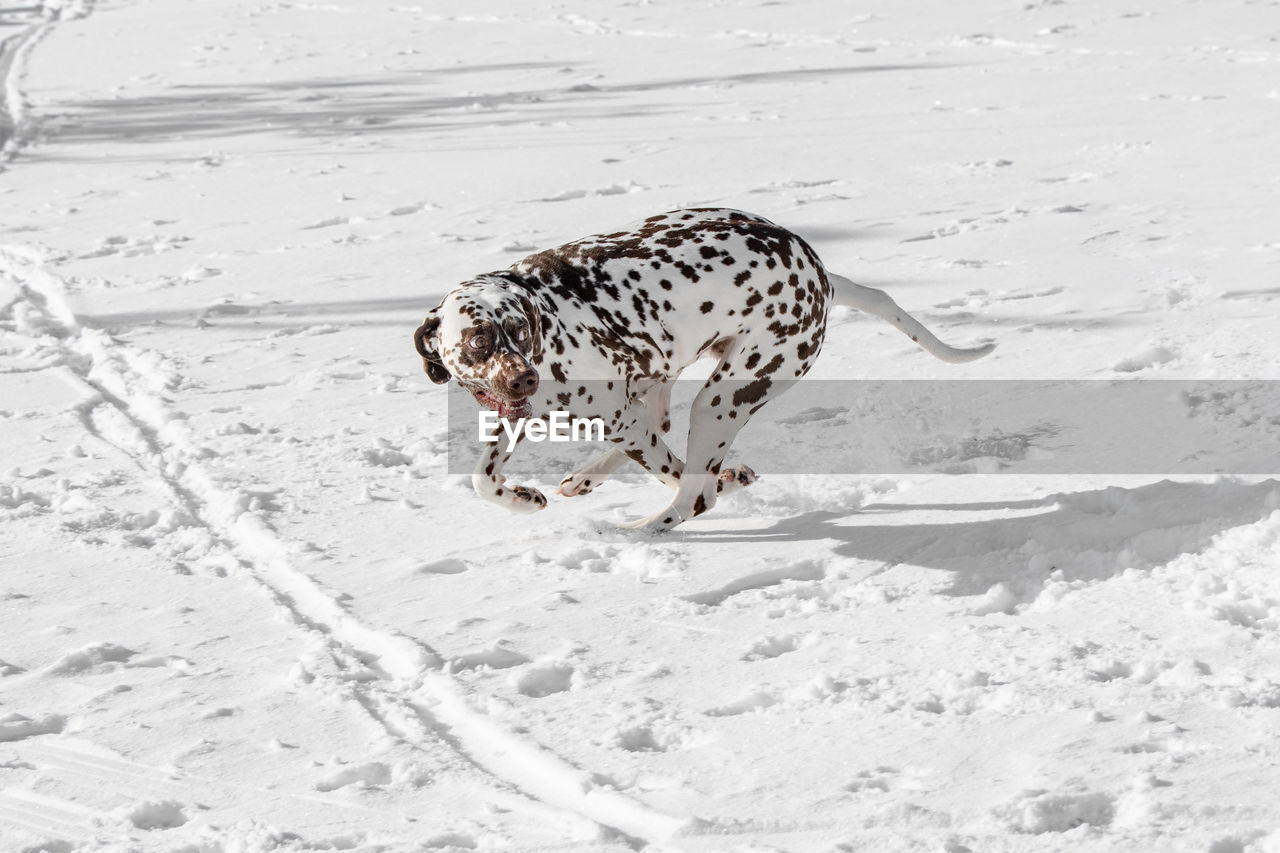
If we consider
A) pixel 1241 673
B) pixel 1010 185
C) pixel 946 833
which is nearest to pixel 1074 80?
pixel 1010 185

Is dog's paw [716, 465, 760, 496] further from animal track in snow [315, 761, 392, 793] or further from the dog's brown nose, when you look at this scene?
animal track in snow [315, 761, 392, 793]

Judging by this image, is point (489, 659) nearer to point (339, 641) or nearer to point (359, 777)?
point (339, 641)

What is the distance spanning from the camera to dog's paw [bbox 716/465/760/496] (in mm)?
4926

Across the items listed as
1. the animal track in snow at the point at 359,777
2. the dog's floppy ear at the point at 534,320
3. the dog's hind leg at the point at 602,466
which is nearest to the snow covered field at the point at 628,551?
the animal track in snow at the point at 359,777

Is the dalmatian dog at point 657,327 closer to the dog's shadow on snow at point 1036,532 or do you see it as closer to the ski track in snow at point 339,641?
the dog's shadow on snow at point 1036,532

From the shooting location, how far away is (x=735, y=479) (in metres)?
4.96

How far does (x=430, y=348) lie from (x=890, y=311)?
168cm

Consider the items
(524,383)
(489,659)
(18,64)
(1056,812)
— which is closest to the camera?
(1056,812)

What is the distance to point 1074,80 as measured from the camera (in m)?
11.8

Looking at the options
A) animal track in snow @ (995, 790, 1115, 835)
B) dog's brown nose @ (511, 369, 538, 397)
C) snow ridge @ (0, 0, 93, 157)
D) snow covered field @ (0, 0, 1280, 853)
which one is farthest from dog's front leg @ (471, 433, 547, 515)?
snow ridge @ (0, 0, 93, 157)

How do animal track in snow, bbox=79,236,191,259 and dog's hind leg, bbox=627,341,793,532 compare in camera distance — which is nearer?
dog's hind leg, bbox=627,341,793,532

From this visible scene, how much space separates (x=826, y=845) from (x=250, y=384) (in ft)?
14.7

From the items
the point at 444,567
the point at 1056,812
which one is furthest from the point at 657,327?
the point at 1056,812

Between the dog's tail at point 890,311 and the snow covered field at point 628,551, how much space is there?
1.57 ft
